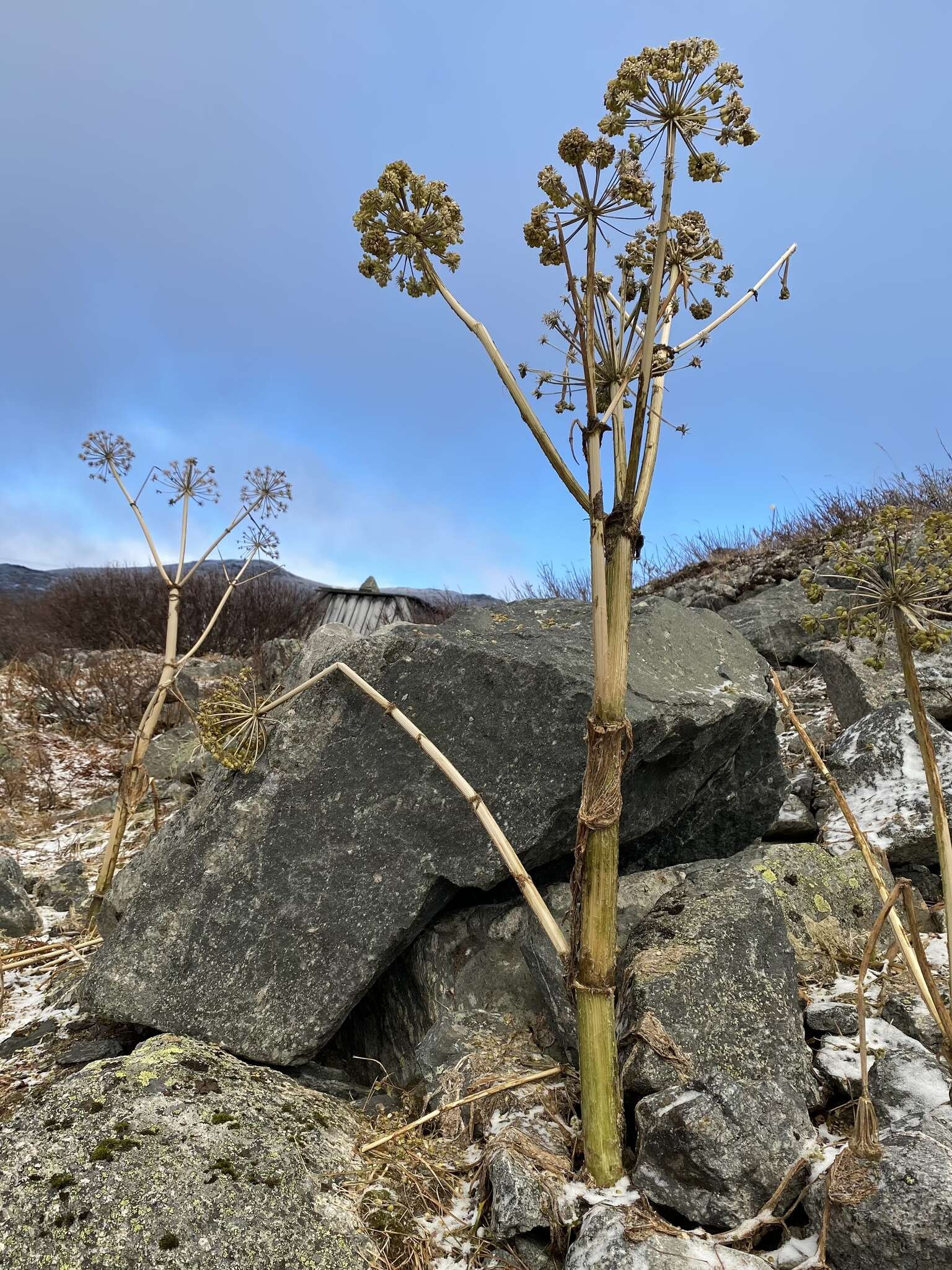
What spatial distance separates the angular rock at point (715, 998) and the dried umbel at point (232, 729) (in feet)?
5.17

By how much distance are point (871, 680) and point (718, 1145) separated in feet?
11.9

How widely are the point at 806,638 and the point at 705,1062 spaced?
575 centimetres

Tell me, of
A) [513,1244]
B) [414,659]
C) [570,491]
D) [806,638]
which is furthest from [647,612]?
[806,638]

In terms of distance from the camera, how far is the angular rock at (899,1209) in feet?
5.71

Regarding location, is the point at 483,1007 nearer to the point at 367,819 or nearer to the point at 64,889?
the point at 367,819

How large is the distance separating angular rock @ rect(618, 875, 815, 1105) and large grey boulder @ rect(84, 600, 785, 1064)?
1.81ft

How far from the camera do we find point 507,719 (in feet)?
9.61

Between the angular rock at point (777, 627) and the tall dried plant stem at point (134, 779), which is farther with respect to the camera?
the angular rock at point (777, 627)

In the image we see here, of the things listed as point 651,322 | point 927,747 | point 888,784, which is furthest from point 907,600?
point 888,784

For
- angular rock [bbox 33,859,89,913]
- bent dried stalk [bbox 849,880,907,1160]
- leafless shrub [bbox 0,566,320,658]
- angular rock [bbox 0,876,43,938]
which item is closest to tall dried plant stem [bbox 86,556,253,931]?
angular rock [bbox 0,876,43,938]

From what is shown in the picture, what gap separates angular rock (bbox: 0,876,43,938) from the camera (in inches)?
179

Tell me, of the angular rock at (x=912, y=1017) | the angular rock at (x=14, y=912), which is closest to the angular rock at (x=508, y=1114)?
the angular rock at (x=912, y=1017)

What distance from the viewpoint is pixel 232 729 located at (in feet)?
10.4

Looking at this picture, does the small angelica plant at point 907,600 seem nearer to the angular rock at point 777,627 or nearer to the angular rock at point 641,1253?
the angular rock at point 641,1253
